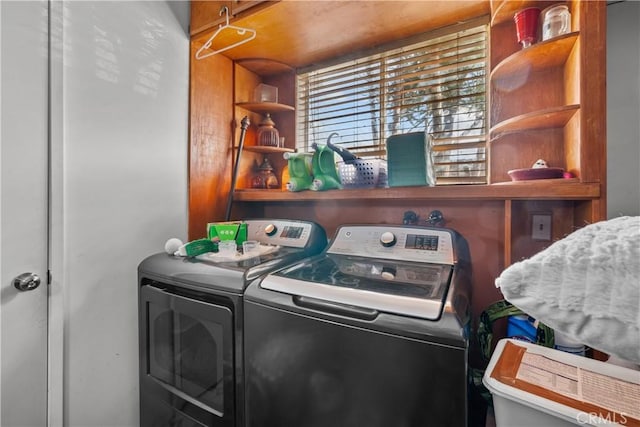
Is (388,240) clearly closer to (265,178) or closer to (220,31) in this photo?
(265,178)

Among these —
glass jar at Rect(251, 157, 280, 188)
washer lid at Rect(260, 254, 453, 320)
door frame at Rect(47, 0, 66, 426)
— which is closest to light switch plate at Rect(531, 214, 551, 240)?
washer lid at Rect(260, 254, 453, 320)

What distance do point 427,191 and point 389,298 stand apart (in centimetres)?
64

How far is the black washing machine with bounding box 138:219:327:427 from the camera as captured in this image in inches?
37.7

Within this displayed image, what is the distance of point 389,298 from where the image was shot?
76 cm

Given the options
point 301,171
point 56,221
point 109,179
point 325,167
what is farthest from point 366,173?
point 56,221

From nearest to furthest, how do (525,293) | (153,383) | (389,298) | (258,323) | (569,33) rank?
(525,293), (389,298), (258,323), (569,33), (153,383)

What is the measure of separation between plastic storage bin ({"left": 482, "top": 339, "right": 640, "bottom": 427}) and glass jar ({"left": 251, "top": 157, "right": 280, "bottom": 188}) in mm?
1568

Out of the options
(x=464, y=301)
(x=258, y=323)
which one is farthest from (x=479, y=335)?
(x=258, y=323)

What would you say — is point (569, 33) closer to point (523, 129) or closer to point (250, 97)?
point (523, 129)

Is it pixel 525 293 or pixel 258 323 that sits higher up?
pixel 525 293

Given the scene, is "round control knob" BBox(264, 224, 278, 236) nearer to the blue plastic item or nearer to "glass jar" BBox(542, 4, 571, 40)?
the blue plastic item

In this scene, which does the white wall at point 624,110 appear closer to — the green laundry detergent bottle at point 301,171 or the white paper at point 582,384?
the white paper at point 582,384

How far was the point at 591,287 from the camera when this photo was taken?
42cm

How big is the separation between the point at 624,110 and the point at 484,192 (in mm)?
608
